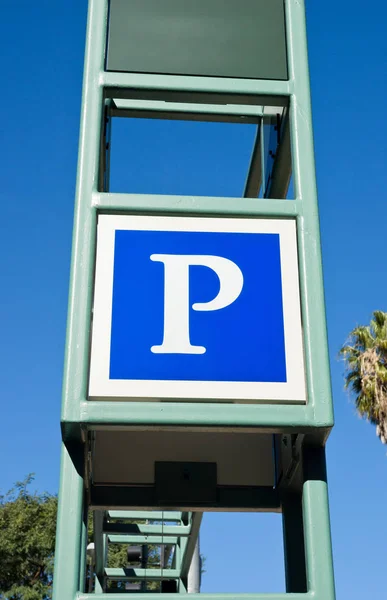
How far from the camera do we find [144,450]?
19.9ft

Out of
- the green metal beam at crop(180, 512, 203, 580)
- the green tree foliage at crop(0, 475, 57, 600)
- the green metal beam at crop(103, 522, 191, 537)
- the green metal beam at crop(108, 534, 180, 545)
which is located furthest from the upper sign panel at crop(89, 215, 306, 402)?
the green tree foliage at crop(0, 475, 57, 600)

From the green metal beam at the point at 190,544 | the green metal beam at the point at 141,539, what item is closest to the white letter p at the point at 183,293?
the green metal beam at the point at 190,544

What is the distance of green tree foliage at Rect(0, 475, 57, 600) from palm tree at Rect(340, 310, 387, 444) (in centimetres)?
1293

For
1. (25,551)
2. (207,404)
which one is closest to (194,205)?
(207,404)

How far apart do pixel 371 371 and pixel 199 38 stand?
1554cm

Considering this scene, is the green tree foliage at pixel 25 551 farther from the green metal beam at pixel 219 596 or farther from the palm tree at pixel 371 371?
the green metal beam at pixel 219 596

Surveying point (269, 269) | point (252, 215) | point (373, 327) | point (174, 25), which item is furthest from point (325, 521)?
point (373, 327)

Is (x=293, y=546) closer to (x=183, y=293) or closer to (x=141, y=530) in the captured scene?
(x=183, y=293)

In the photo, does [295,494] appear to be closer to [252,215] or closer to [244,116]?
[252,215]

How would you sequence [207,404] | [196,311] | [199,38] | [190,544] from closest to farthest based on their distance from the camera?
[207,404], [196,311], [199,38], [190,544]

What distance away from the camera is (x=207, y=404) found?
391 centimetres

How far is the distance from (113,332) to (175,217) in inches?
28.7

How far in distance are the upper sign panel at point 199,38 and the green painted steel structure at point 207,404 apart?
7 cm

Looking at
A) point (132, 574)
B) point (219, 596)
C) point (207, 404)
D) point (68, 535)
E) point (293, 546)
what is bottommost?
point (219, 596)
